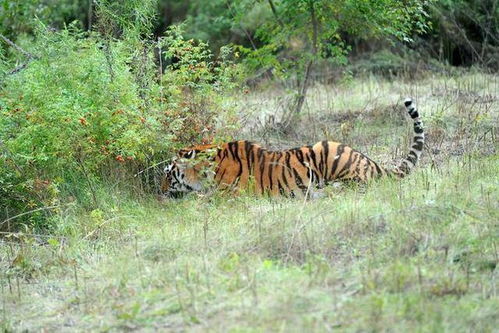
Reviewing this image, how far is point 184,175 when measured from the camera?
373 inches

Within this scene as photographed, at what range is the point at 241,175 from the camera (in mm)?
9328

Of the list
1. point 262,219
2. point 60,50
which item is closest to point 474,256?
point 262,219

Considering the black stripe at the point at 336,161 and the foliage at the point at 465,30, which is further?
the foliage at the point at 465,30

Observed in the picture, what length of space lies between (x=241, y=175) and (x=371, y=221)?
8.53ft

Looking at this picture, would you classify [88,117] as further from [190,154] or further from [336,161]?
[336,161]

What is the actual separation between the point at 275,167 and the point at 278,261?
121 inches

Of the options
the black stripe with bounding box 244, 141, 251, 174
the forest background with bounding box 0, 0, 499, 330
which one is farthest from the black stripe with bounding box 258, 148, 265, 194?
the forest background with bounding box 0, 0, 499, 330

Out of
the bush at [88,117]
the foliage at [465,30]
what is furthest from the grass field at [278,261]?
the foliage at [465,30]

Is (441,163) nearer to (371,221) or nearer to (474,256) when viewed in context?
(371,221)

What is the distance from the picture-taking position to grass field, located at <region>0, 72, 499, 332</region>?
5.42m

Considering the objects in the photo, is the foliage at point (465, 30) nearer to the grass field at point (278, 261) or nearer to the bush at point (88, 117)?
the grass field at point (278, 261)

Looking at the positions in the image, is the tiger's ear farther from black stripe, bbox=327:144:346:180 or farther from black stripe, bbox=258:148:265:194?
black stripe, bbox=327:144:346:180

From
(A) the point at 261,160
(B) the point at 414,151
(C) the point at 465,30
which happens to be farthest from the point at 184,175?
(C) the point at 465,30

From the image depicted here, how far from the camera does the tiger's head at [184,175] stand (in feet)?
30.6
